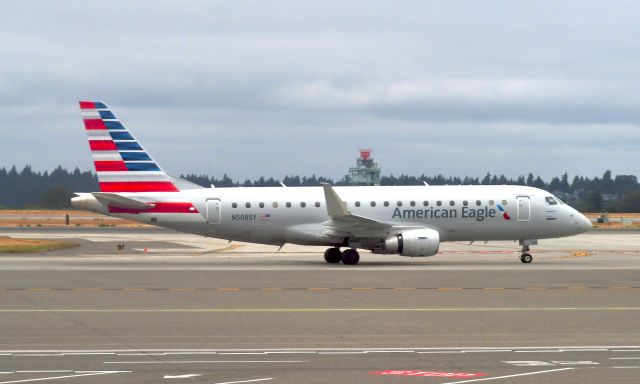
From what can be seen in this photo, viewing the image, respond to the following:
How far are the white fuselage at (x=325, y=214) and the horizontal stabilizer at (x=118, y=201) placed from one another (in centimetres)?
36

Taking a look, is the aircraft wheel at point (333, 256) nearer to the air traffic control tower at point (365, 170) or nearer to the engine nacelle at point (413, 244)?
the engine nacelle at point (413, 244)

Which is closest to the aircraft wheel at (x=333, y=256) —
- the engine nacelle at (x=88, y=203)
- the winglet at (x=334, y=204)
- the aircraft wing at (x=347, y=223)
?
the aircraft wing at (x=347, y=223)

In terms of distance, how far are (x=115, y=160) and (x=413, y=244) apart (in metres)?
12.1

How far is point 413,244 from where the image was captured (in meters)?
38.2

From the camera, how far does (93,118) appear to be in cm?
4003

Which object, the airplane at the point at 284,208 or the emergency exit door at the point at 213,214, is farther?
the emergency exit door at the point at 213,214

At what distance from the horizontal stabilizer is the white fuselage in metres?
0.36

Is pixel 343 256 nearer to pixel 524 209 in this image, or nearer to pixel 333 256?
pixel 333 256

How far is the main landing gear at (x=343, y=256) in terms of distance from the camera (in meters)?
39.3

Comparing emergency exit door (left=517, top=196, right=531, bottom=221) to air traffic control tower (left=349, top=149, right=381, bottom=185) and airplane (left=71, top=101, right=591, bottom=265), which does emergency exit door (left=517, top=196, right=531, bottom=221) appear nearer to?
airplane (left=71, top=101, right=591, bottom=265)
